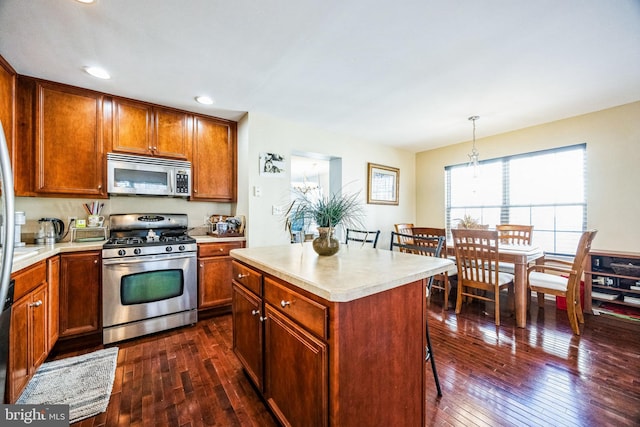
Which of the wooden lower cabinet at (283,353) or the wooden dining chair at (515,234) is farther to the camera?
the wooden dining chair at (515,234)

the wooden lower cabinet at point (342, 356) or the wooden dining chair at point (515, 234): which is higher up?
the wooden dining chair at point (515, 234)

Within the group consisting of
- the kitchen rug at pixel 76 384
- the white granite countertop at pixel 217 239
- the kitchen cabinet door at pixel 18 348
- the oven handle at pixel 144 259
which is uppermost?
the white granite countertop at pixel 217 239

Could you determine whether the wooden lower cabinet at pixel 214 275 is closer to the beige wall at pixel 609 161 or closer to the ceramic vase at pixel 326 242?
the ceramic vase at pixel 326 242

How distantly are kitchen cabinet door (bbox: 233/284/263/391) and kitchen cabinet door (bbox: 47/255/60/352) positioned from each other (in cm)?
147

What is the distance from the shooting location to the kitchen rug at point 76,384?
5.30 feet

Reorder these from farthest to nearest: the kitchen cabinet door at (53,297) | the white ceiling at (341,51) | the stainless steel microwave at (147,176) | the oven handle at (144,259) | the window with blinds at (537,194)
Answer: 1. the window with blinds at (537,194)
2. the stainless steel microwave at (147,176)
3. the oven handle at (144,259)
4. the kitchen cabinet door at (53,297)
5. the white ceiling at (341,51)

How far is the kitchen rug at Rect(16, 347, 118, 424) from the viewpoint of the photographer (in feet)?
5.30

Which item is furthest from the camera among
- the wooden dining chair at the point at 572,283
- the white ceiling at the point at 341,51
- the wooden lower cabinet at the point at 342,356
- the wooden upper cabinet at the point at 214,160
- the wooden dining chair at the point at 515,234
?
the wooden dining chair at the point at 515,234

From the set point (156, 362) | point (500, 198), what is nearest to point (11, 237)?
point (156, 362)

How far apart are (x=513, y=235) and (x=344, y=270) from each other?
3.43 m

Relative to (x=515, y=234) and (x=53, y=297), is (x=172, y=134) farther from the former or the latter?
(x=515, y=234)

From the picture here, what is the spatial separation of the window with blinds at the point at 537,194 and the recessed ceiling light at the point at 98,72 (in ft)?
13.7

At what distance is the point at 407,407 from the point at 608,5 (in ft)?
8.30

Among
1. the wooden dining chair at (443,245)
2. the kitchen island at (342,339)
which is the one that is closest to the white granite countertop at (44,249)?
the kitchen island at (342,339)
